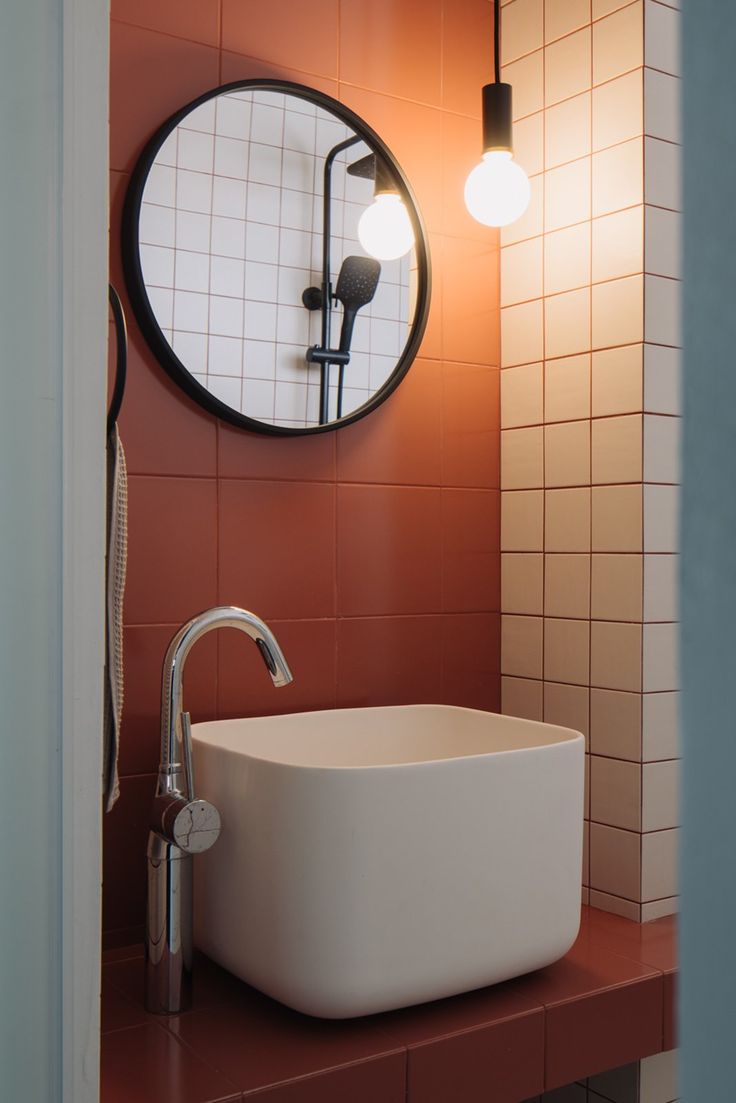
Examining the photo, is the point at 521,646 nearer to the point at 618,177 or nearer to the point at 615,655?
the point at 615,655

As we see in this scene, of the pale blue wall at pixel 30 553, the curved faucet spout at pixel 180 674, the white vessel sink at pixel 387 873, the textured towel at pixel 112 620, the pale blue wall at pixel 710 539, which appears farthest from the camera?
the curved faucet spout at pixel 180 674

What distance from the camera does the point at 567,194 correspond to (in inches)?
68.2

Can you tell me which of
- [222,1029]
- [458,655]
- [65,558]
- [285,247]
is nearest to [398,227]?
[285,247]

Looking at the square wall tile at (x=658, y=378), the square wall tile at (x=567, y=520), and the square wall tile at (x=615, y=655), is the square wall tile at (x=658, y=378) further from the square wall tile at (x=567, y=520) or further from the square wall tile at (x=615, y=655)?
the square wall tile at (x=615, y=655)

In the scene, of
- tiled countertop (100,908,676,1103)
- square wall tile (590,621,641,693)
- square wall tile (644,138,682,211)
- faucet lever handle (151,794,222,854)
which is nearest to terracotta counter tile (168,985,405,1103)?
tiled countertop (100,908,676,1103)

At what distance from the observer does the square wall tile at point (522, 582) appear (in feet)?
5.95

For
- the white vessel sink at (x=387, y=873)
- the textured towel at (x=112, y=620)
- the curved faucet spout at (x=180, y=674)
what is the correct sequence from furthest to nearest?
1. the curved faucet spout at (x=180, y=674)
2. the white vessel sink at (x=387, y=873)
3. the textured towel at (x=112, y=620)

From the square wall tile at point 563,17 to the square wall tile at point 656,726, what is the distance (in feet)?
3.68

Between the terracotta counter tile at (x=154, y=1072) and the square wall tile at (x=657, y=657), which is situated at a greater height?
the square wall tile at (x=657, y=657)

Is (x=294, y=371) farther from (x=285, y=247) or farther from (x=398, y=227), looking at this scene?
(x=398, y=227)

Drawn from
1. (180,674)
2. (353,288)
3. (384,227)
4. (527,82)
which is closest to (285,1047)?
(180,674)

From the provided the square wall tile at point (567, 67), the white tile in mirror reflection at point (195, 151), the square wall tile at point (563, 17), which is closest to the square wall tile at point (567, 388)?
the square wall tile at point (567, 67)

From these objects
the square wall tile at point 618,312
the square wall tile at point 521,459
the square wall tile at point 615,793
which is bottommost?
the square wall tile at point 615,793

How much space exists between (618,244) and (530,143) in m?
0.31
